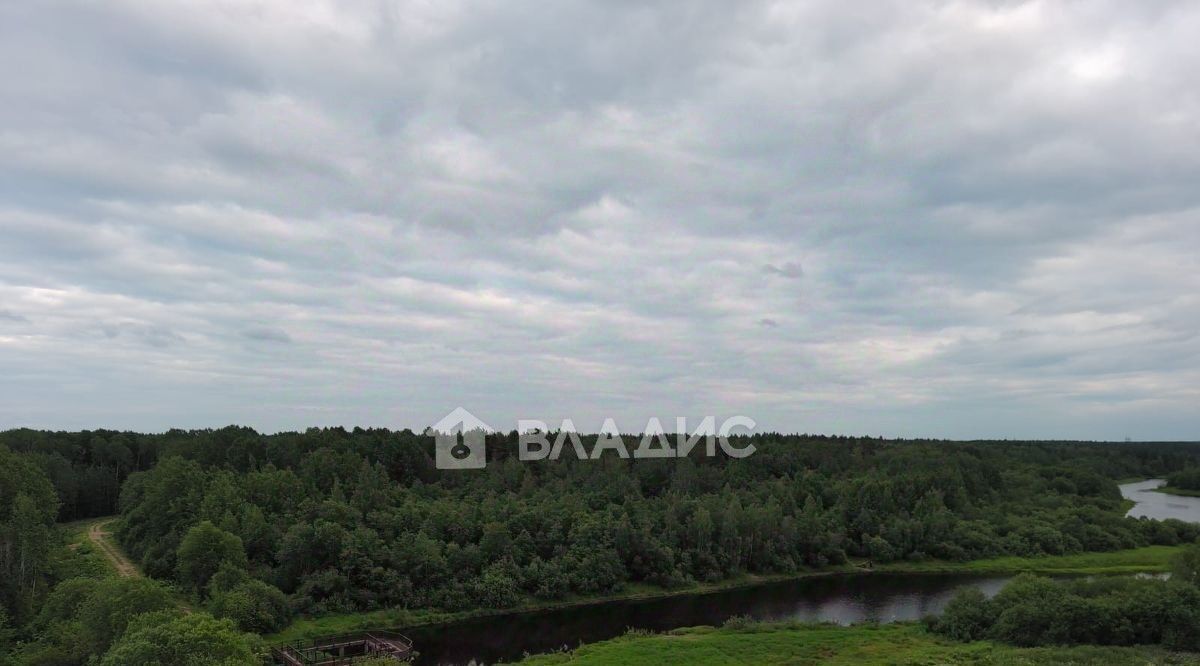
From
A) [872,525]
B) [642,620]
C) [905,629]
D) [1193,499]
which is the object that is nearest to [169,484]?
[642,620]

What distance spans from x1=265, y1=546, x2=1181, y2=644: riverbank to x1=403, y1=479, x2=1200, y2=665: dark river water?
1.24 m

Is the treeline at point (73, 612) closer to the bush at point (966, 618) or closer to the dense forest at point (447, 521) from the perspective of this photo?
the dense forest at point (447, 521)

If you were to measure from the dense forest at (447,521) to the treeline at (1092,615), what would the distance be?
103ft

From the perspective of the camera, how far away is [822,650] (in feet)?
159

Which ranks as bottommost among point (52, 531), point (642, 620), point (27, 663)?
point (642, 620)

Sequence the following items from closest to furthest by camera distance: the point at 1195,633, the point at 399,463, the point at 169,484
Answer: the point at 1195,633 → the point at 169,484 → the point at 399,463

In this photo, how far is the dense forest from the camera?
55031mm

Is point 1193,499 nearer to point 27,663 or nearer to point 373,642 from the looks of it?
point 373,642

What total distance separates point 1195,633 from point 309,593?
61202mm

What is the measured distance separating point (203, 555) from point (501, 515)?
88.6ft

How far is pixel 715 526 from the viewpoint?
82375mm

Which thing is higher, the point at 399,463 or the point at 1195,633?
the point at 399,463

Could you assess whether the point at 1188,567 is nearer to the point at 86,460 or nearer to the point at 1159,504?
the point at 1159,504

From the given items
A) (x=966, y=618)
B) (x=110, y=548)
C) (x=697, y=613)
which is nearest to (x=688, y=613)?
(x=697, y=613)
